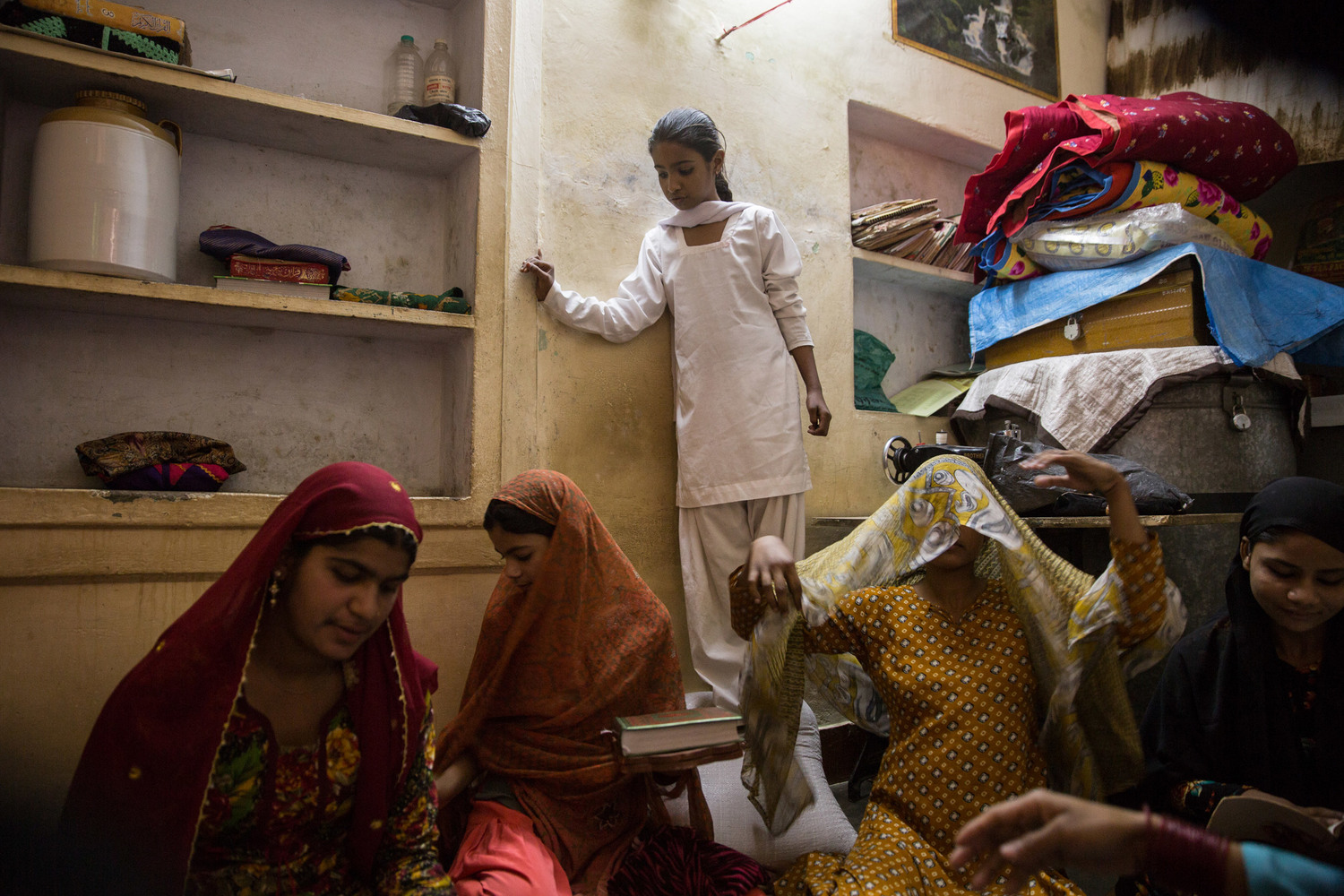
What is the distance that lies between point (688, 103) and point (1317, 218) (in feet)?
10.1

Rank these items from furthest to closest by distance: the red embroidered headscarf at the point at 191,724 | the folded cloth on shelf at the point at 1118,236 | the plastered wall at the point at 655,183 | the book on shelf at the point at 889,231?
the book on shelf at the point at 889,231 < the folded cloth on shelf at the point at 1118,236 < the plastered wall at the point at 655,183 < the red embroidered headscarf at the point at 191,724

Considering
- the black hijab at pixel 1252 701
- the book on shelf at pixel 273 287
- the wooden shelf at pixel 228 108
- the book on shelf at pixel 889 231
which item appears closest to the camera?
the black hijab at pixel 1252 701

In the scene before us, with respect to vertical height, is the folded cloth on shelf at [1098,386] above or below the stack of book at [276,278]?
below

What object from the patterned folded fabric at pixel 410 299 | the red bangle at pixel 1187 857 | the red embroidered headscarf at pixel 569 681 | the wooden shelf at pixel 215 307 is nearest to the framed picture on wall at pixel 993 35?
the patterned folded fabric at pixel 410 299

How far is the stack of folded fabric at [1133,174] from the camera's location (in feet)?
10.6

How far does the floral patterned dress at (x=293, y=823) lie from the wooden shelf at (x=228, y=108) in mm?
1883

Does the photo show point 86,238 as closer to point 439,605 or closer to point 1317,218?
point 439,605

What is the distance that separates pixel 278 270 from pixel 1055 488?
2512mm

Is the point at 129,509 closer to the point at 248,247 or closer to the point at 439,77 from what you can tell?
the point at 248,247

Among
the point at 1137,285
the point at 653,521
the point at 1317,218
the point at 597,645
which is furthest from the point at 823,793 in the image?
the point at 1317,218

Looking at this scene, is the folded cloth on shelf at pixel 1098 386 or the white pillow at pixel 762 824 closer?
the white pillow at pixel 762 824

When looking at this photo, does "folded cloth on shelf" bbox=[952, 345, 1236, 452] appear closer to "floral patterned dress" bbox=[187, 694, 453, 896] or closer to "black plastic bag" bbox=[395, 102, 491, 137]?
"black plastic bag" bbox=[395, 102, 491, 137]

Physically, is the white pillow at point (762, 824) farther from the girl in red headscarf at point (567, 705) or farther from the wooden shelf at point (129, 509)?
the wooden shelf at point (129, 509)

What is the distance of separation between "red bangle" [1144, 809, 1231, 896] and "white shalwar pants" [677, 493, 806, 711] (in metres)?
1.93
